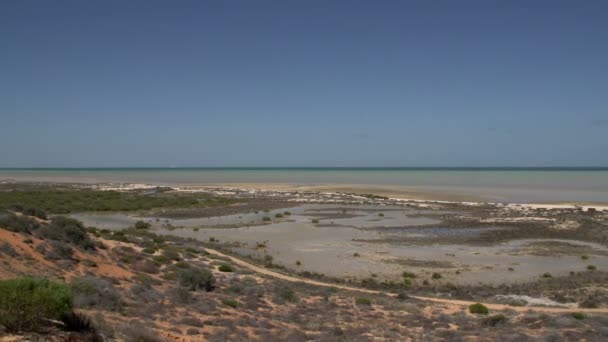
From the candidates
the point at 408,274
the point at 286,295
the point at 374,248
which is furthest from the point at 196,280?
the point at 374,248

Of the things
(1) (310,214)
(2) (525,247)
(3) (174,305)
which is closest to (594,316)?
(3) (174,305)

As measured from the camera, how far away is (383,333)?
49.1 ft

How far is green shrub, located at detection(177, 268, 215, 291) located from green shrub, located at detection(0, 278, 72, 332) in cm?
954

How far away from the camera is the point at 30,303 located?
29.6ft

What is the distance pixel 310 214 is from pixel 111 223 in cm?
2127

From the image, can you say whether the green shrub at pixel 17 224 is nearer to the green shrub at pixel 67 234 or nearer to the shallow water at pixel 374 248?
the green shrub at pixel 67 234

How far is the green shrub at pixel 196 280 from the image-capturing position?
1930cm

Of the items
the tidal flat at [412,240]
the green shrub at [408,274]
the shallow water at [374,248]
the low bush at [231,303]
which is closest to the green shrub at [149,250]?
the tidal flat at [412,240]

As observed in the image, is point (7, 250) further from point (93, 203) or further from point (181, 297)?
point (93, 203)

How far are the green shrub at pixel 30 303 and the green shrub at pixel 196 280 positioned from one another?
954 centimetres

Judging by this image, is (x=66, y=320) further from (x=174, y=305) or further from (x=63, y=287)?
(x=174, y=305)

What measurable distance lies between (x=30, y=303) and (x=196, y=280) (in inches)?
421

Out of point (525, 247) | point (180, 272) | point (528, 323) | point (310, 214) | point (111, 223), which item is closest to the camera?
point (528, 323)

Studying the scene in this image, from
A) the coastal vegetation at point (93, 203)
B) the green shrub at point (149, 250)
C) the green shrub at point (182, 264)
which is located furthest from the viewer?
the coastal vegetation at point (93, 203)
